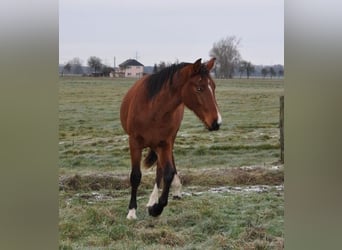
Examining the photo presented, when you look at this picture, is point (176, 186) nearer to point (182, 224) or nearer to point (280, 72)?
point (182, 224)

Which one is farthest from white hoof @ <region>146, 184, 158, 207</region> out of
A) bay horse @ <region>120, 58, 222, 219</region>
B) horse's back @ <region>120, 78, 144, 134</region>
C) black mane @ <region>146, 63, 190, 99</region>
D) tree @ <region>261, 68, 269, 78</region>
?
tree @ <region>261, 68, 269, 78</region>

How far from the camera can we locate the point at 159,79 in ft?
9.36

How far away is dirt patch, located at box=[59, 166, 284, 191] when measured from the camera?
2.82 m

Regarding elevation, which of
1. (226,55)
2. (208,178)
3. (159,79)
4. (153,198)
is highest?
(226,55)

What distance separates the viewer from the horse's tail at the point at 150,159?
285cm

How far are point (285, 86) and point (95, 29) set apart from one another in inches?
44.8

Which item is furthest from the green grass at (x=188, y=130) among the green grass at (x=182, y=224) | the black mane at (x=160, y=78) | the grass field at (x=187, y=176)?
the green grass at (x=182, y=224)

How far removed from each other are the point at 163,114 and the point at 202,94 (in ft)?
0.84

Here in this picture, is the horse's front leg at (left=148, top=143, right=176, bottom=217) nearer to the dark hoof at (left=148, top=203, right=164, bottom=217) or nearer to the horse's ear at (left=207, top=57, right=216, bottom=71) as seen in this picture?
the dark hoof at (left=148, top=203, right=164, bottom=217)

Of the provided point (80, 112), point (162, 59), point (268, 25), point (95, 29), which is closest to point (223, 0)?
point (268, 25)

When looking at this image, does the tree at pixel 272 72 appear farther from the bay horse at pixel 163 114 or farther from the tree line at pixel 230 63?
the bay horse at pixel 163 114

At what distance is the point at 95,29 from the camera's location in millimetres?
2785

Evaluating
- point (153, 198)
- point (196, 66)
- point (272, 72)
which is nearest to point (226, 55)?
point (196, 66)
